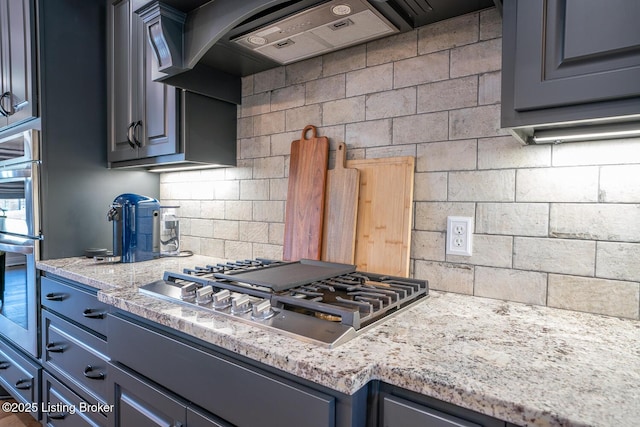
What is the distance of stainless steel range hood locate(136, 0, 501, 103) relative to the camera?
1172 millimetres

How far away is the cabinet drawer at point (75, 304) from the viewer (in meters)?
1.44

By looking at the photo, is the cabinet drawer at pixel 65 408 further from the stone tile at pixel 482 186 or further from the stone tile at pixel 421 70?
the stone tile at pixel 421 70

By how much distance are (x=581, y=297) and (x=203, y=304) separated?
43.4 inches

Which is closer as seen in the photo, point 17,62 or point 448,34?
point 448,34

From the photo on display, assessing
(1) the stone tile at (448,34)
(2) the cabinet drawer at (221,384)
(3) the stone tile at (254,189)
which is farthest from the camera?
(3) the stone tile at (254,189)

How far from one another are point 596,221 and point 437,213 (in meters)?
0.46

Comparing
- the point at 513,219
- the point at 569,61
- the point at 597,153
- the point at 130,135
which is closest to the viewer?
the point at 569,61

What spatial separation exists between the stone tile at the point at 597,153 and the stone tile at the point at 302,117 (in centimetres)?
93

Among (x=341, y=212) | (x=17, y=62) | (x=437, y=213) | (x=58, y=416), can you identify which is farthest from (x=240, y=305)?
(x=17, y=62)

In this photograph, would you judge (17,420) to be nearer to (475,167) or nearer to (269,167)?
(269,167)

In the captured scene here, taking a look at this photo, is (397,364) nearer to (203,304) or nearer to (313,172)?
(203,304)

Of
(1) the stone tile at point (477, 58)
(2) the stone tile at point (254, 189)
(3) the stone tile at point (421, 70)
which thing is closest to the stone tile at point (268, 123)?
(2) the stone tile at point (254, 189)

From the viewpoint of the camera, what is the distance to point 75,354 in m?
1.57

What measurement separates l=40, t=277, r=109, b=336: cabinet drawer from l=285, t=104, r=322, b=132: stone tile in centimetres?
108
